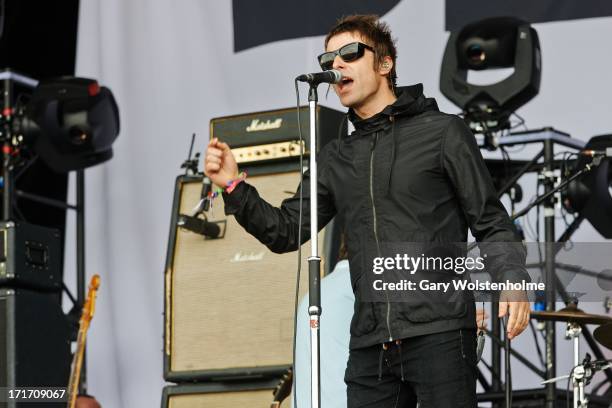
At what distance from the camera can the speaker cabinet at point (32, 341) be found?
450 cm

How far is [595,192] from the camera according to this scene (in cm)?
502

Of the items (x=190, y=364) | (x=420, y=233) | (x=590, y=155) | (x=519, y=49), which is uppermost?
(x=519, y=49)

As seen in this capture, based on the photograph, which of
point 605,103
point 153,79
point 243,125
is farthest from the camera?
point 153,79

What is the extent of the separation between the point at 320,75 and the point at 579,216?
2447 mm

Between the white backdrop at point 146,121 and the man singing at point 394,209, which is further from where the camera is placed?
the white backdrop at point 146,121

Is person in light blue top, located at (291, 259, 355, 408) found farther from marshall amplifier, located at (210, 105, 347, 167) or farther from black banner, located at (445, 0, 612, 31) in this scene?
black banner, located at (445, 0, 612, 31)

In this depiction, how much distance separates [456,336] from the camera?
2930mm

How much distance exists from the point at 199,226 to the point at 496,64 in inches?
59.0

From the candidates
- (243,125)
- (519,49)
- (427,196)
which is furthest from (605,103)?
(427,196)

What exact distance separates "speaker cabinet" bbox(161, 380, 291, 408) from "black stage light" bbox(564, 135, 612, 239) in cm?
151

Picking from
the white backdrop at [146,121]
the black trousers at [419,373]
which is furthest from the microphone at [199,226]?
the black trousers at [419,373]

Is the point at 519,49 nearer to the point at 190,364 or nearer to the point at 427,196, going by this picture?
the point at 190,364

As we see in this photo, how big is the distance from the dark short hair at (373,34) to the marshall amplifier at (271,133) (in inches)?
60.6

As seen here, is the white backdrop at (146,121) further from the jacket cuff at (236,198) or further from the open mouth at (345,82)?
the jacket cuff at (236,198)
